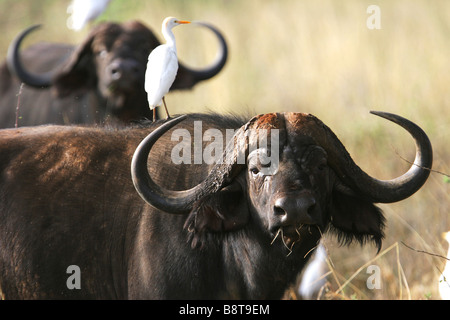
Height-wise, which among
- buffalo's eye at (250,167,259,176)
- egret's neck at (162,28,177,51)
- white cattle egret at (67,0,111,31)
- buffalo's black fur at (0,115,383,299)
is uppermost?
white cattle egret at (67,0,111,31)

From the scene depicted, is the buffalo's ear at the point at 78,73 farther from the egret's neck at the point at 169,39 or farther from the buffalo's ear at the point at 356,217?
the buffalo's ear at the point at 356,217

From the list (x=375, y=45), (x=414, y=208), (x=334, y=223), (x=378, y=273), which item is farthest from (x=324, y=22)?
(x=334, y=223)

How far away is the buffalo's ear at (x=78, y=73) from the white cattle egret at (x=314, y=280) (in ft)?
8.78

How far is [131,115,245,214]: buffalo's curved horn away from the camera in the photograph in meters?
4.30

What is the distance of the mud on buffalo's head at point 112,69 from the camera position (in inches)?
297

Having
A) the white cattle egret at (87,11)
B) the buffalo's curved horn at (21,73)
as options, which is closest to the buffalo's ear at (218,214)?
the buffalo's curved horn at (21,73)

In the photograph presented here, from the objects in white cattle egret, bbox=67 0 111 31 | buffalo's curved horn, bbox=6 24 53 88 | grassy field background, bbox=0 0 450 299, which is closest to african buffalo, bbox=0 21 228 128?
buffalo's curved horn, bbox=6 24 53 88

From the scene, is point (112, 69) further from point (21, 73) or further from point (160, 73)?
point (160, 73)

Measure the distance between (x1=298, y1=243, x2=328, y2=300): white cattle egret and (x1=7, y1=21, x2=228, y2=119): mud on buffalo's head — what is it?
6.37ft

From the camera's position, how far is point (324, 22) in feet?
44.8

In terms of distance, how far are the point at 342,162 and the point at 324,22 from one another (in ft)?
31.2

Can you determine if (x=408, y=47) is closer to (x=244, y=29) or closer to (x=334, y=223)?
(x=244, y=29)

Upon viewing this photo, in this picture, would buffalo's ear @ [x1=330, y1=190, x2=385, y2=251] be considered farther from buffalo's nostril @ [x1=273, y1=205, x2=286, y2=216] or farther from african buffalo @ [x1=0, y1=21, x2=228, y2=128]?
african buffalo @ [x1=0, y1=21, x2=228, y2=128]
